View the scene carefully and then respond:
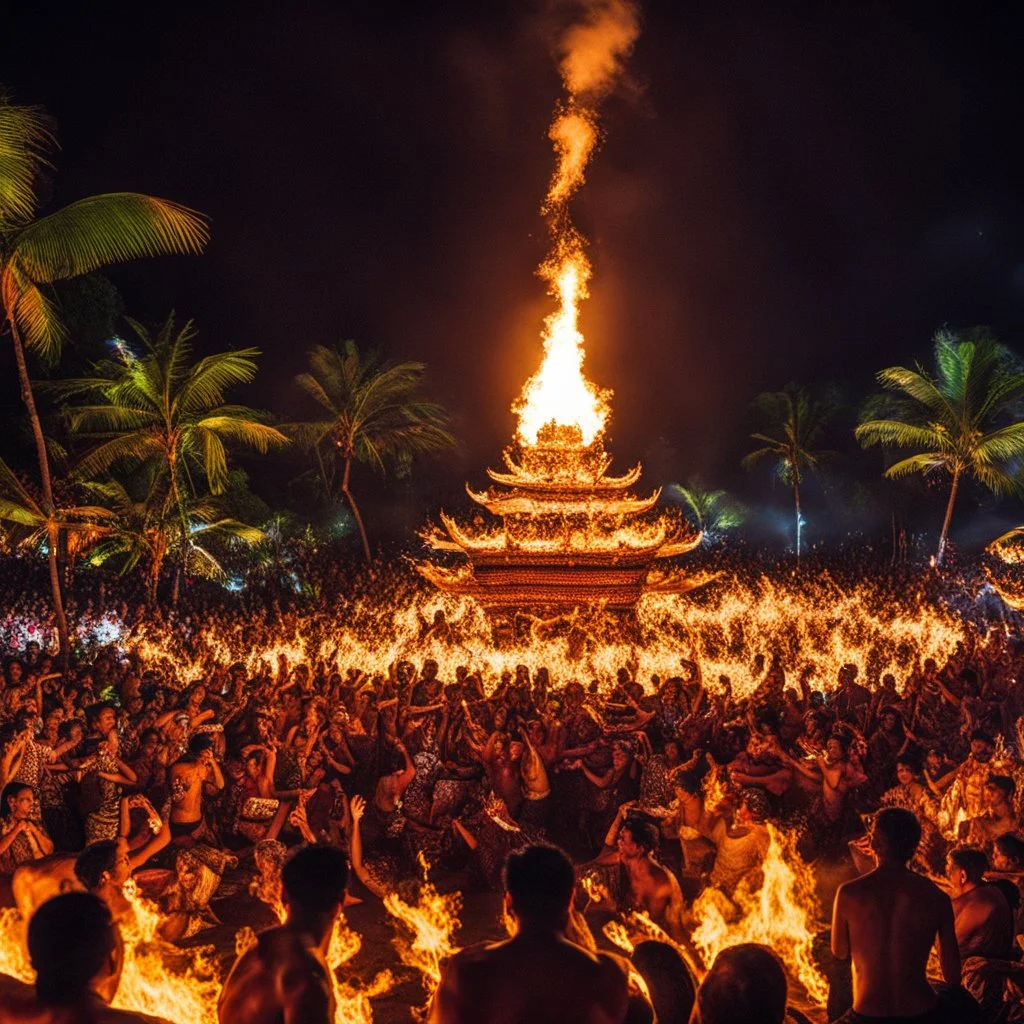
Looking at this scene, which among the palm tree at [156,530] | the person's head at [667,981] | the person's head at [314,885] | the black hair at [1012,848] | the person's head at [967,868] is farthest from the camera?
the palm tree at [156,530]

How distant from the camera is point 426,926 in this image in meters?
8.05

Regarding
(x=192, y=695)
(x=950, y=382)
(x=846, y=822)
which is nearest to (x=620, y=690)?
(x=846, y=822)

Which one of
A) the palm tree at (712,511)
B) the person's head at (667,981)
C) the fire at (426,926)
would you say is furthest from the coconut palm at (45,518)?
the palm tree at (712,511)

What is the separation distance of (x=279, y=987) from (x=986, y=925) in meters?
3.52

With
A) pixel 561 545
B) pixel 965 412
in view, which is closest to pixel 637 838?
pixel 561 545

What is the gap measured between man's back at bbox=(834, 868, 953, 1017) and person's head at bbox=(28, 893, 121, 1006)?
2.97m

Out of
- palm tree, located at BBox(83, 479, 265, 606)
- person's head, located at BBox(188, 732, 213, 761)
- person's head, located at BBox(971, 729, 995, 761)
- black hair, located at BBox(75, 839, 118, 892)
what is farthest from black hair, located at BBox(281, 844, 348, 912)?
palm tree, located at BBox(83, 479, 265, 606)

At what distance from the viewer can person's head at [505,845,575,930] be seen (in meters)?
3.15

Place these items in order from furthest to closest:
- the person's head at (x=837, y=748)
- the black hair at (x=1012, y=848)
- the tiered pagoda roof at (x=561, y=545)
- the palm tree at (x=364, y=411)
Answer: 1. the palm tree at (x=364, y=411)
2. the tiered pagoda roof at (x=561, y=545)
3. the person's head at (x=837, y=748)
4. the black hair at (x=1012, y=848)

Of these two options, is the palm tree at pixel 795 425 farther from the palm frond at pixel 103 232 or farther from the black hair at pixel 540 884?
the black hair at pixel 540 884

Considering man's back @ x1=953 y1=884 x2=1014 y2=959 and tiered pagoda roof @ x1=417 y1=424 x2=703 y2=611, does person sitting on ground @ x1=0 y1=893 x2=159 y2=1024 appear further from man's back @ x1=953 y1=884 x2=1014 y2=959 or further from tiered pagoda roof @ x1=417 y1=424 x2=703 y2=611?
tiered pagoda roof @ x1=417 y1=424 x2=703 y2=611

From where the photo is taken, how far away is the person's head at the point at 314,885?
→ 335 centimetres

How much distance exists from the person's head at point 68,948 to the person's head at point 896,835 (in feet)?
10.3

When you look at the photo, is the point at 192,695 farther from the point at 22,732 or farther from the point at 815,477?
the point at 815,477
